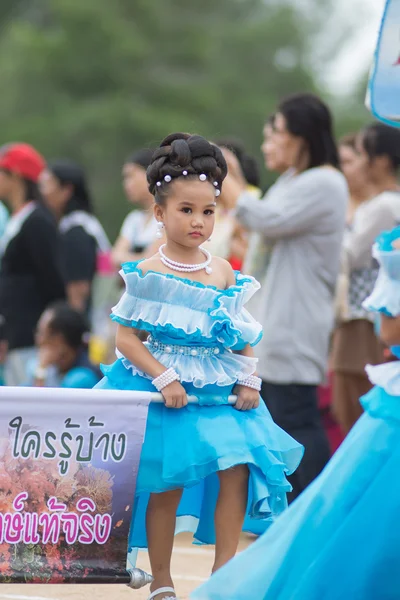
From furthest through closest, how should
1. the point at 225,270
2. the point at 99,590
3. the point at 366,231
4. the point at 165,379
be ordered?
the point at 366,231 < the point at 99,590 < the point at 225,270 < the point at 165,379

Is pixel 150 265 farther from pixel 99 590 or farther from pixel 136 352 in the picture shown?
pixel 99 590

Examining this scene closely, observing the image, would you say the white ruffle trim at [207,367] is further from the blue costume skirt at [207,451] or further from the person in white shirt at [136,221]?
the person in white shirt at [136,221]

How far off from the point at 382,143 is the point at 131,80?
24.7 meters

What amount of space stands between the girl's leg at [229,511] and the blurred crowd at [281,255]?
1.09 metres

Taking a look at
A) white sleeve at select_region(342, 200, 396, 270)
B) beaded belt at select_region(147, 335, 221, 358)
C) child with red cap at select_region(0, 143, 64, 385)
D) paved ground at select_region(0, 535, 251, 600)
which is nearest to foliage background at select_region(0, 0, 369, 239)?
child with red cap at select_region(0, 143, 64, 385)

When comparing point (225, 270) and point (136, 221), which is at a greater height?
point (225, 270)

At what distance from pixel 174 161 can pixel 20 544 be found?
1.40m

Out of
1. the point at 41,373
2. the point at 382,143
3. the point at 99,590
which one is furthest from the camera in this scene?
the point at 41,373

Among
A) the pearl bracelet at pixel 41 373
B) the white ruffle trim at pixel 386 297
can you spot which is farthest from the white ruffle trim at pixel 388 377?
the pearl bracelet at pixel 41 373

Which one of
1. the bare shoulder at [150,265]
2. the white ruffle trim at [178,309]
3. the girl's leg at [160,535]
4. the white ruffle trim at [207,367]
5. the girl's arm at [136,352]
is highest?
the bare shoulder at [150,265]

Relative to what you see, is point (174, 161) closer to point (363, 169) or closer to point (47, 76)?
point (363, 169)

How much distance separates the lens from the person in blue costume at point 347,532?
382cm

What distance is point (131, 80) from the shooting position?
3120cm

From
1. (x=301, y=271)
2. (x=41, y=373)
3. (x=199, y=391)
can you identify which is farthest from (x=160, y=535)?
(x=41, y=373)
